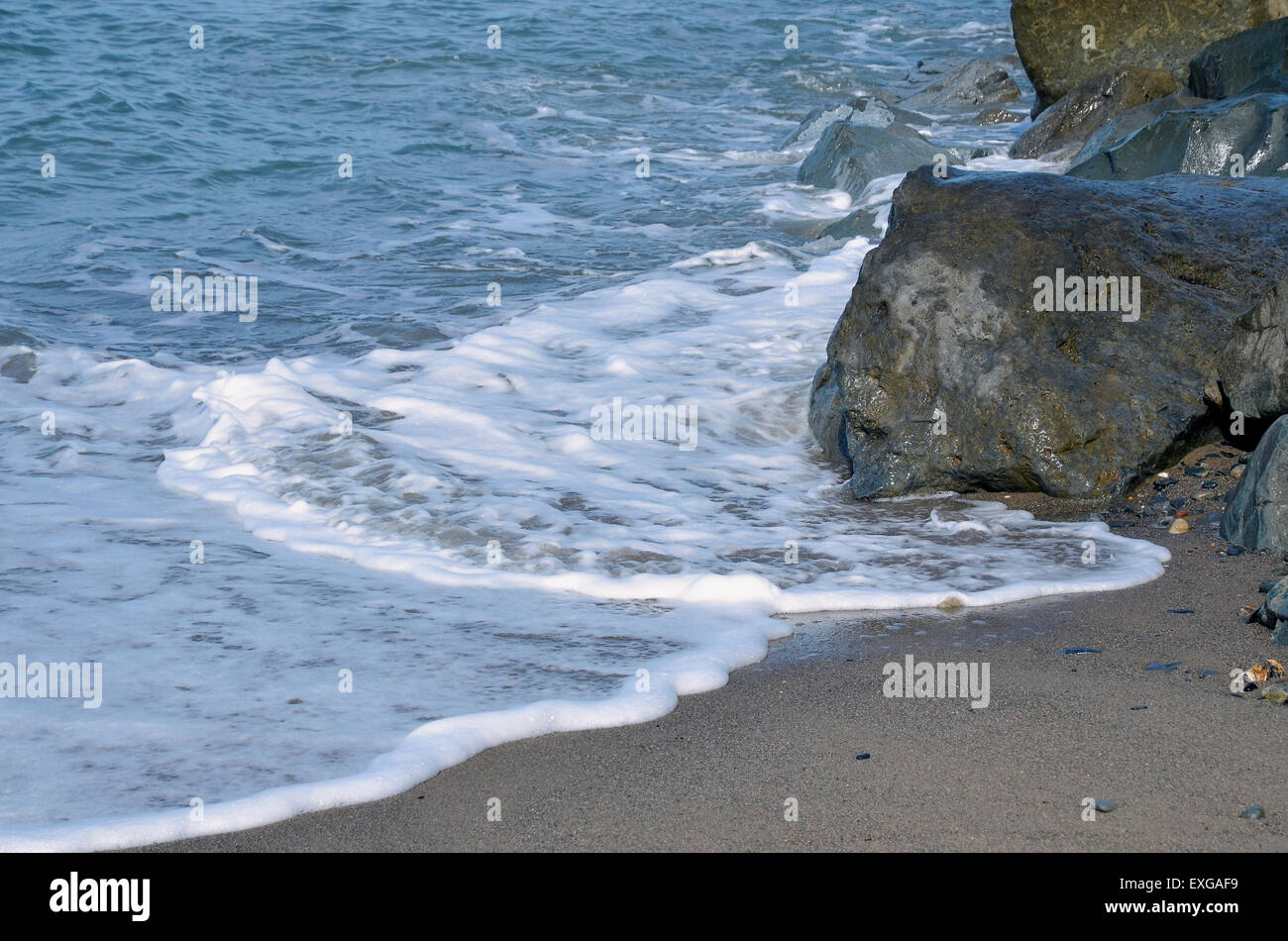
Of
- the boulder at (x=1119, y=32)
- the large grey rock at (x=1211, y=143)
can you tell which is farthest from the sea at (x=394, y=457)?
the large grey rock at (x=1211, y=143)

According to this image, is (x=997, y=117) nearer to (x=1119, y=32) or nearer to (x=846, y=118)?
(x=846, y=118)

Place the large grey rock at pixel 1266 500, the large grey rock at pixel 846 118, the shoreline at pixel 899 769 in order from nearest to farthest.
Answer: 1. the shoreline at pixel 899 769
2. the large grey rock at pixel 1266 500
3. the large grey rock at pixel 846 118

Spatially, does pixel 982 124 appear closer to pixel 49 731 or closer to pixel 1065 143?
pixel 1065 143

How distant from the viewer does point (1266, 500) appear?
13.5ft

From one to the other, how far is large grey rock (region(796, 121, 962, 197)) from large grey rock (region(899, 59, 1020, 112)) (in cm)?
404

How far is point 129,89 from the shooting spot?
1483 cm

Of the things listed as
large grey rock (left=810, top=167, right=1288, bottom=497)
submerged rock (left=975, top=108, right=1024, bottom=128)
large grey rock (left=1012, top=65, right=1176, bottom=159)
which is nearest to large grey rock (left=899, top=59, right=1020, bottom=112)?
submerged rock (left=975, top=108, right=1024, bottom=128)

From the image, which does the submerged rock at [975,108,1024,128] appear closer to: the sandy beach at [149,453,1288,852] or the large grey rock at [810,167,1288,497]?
the large grey rock at [810,167,1288,497]

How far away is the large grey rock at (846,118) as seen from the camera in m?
13.6

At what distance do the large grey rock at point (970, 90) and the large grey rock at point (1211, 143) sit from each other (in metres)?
7.64

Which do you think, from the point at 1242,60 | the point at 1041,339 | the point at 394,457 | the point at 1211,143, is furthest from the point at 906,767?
the point at 1242,60

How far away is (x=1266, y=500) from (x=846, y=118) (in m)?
10.2

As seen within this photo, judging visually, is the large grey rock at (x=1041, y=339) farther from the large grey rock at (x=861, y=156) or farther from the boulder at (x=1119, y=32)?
the boulder at (x=1119, y=32)

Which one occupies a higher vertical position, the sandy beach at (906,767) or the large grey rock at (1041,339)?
the large grey rock at (1041,339)
